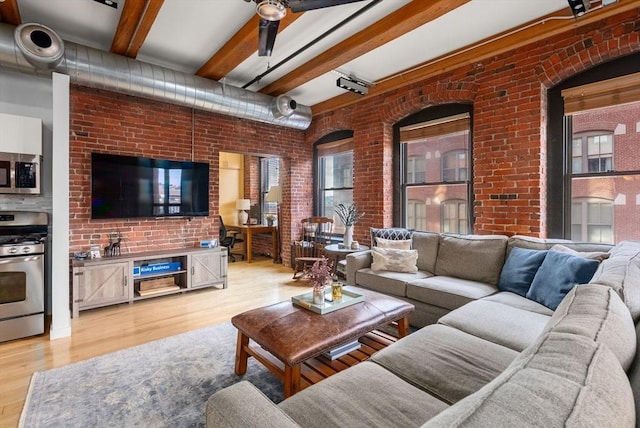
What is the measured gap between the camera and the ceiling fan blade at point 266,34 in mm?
2318

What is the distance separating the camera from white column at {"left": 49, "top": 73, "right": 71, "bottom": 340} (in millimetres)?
2938

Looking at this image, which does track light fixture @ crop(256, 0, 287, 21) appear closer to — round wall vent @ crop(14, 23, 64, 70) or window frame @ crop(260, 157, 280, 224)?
round wall vent @ crop(14, 23, 64, 70)

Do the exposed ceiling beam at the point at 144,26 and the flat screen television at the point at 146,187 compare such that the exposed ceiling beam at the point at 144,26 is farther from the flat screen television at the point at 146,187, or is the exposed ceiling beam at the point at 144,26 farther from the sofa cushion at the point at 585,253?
the sofa cushion at the point at 585,253

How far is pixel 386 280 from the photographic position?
332cm

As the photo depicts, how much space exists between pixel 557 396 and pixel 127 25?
383cm

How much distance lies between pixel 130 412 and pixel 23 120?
3.09m

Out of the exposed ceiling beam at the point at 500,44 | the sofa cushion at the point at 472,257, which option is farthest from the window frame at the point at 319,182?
the sofa cushion at the point at 472,257

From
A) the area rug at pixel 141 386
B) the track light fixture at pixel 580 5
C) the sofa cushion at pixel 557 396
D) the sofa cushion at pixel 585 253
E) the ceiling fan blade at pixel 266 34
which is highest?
the track light fixture at pixel 580 5

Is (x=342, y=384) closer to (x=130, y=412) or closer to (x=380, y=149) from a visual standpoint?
(x=130, y=412)

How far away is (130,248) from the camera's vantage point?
4285mm

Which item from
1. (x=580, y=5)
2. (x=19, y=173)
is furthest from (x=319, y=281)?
(x=19, y=173)

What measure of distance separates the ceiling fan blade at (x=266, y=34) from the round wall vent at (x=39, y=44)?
196 cm

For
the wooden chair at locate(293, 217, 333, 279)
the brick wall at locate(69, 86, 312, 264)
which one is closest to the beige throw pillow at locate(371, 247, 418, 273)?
the wooden chair at locate(293, 217, 333, 279)

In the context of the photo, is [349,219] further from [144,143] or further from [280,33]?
[144,143]
